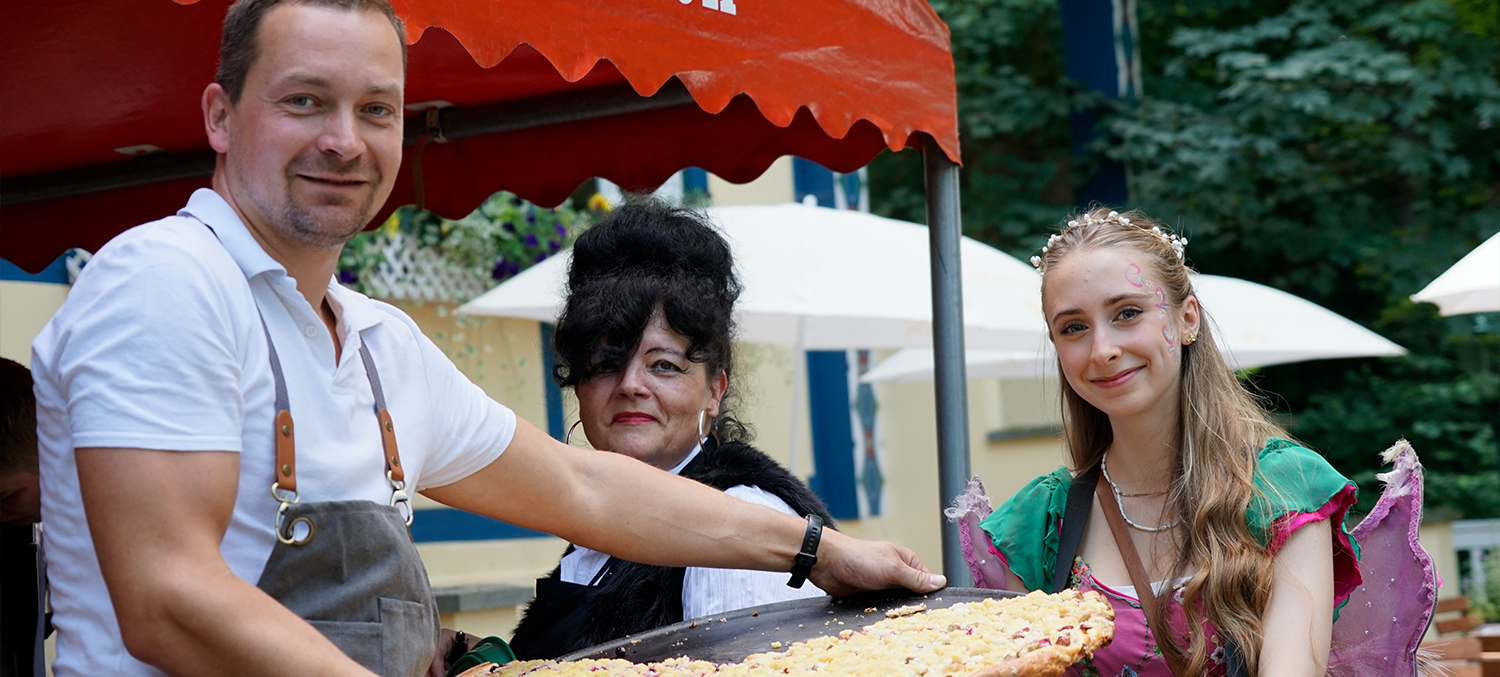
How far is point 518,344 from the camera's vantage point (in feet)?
21.9

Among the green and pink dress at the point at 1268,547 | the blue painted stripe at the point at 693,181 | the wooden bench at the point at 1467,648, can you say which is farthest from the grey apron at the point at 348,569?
the blue painted stripe at the point at 693,181

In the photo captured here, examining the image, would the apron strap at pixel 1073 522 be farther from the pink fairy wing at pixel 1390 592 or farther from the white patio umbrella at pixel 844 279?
the white patio umbrella at pixel 844 279

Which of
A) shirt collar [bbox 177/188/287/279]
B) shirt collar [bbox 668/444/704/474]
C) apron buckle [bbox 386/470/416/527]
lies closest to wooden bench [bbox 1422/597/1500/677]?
shirt collar [bbox 668/444/704/474]

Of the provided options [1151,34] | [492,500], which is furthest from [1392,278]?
[492,500]

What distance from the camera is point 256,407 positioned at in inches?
58.2

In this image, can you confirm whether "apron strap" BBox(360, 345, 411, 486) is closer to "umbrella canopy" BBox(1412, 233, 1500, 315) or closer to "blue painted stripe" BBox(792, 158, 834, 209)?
"umbrella canopy" BBox(1412, 233, 1500, 315)

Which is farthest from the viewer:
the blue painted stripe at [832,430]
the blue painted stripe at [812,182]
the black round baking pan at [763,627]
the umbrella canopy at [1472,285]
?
the blue painted stripe at [832,430]

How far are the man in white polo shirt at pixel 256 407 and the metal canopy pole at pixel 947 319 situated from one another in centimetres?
168

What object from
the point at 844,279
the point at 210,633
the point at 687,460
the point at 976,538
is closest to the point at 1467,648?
the point at 844,279

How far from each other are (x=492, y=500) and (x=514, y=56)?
52.4 inches

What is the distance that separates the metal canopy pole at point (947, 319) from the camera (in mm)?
3258

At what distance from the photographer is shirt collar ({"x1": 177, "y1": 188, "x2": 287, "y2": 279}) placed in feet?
5.03

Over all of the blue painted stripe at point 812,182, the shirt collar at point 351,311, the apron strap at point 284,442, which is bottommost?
the apron strap at point 284,442

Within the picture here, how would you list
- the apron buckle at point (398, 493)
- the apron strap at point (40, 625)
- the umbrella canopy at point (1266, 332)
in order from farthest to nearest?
the umbrella canopy at point (1266, 332) → the apron strap at point (40, 625) → the apron buckle at point (398, 493)
